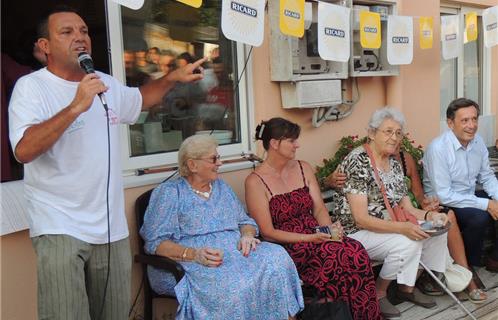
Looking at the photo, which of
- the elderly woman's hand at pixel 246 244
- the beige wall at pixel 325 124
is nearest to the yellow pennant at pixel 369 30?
the beige wall at pixel 325 124

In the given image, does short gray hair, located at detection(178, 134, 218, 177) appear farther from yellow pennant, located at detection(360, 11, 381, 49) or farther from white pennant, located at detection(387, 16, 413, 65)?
white pennant, located at detection(387, 16, 413, 65)

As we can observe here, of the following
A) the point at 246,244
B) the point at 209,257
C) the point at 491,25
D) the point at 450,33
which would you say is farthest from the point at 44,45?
the point at 491,25

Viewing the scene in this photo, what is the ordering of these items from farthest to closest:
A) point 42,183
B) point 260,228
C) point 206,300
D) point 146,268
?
point 260,228 < point 146,268 < point 206,300 < point 42,183

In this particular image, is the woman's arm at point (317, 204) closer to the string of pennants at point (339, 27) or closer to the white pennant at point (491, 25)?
the string of pennants at point (339, 27)

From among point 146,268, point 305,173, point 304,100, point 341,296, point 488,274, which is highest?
point 304,100

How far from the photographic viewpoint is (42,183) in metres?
1.94

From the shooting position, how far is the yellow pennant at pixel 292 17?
305 cm

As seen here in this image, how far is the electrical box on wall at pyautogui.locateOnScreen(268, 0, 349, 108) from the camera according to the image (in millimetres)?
3547

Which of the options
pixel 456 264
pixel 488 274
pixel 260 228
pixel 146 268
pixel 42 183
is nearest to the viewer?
pixel 42 183

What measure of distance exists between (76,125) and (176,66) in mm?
1442

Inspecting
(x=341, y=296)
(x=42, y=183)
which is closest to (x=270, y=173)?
(x=341, y=296)

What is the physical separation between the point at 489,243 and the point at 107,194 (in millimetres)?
3173

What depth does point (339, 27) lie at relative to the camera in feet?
11.5

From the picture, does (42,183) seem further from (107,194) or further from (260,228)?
(260,228)
